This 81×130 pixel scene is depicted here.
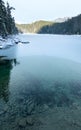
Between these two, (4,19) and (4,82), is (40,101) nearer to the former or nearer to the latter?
(4,82)

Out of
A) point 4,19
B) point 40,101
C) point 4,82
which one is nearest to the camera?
point 40,101

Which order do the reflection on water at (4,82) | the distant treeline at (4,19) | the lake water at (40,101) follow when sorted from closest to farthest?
the lake water at (40,101) < the reflection on water at (4,82) < the distant treeline at (4,19)

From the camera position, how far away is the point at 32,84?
1855 centimetres

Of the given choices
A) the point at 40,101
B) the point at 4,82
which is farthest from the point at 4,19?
the point at 40,101

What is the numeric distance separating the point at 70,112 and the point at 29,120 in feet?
8.11

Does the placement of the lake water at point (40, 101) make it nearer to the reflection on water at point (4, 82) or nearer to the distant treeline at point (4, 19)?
the reflection on water at point (4, 82)

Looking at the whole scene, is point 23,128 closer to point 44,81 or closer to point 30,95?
point 30,95

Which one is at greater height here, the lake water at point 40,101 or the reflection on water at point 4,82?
the reflection on water at point 4,82

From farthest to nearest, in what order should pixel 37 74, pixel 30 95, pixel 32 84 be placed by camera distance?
pixel 37 74
pixel 32 84
pixel 30 95

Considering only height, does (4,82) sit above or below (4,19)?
below

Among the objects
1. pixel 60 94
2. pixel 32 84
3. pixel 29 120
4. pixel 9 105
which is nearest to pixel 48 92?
pixel 60 94

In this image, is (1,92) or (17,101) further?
(1,92)

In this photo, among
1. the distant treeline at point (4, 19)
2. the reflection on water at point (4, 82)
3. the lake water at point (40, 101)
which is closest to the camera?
the lake water at point (40, 101)

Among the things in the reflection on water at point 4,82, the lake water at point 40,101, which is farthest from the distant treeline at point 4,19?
the lake water at point 40,101
